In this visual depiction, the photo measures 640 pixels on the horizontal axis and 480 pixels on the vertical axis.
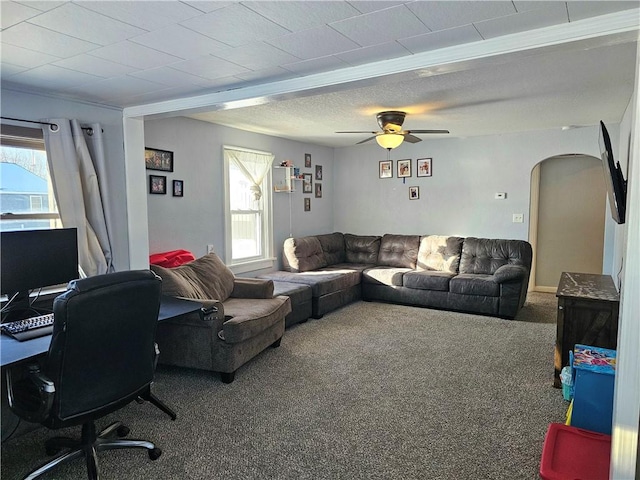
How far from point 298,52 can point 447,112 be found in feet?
8.34

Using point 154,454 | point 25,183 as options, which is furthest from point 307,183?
point 154,454

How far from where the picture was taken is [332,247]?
6.60 metres

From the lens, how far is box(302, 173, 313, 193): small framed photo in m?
6.54

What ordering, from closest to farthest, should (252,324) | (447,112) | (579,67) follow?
(579,67) → (252,324) → (447,112)

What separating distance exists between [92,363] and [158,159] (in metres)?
2.74

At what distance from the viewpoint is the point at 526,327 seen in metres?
4.64

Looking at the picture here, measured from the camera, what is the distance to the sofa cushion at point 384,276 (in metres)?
5.66

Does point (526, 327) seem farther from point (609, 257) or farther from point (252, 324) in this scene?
point (252, 324)

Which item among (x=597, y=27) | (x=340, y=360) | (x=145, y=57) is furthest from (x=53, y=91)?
(x=597, y=27)

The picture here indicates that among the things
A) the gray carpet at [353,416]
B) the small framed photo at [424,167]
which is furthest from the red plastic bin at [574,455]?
the small framed photo at [424,167]

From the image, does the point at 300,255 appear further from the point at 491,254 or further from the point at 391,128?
the point at 491,254

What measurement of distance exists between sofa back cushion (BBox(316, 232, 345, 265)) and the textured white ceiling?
9.32 feet

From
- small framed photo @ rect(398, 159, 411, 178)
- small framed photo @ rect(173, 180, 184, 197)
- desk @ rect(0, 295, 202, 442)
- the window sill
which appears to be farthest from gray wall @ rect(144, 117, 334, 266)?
small framed photo @ rect(398, 159, 411, 178)

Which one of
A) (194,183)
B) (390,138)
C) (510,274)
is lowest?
(510,274)
